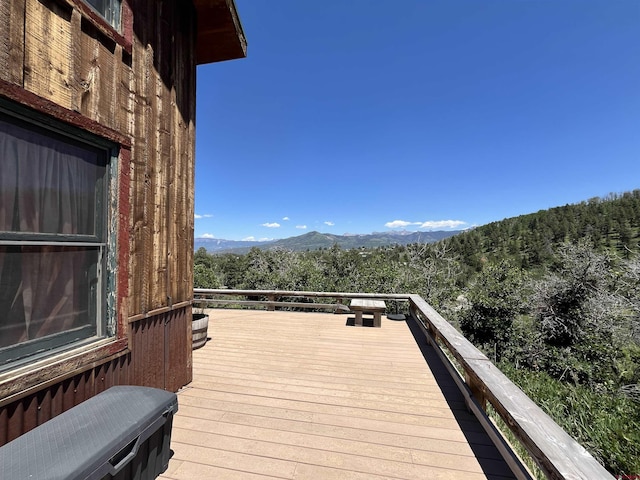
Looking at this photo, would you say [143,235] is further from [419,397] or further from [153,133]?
[419,397]

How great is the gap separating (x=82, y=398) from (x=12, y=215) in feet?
3.81

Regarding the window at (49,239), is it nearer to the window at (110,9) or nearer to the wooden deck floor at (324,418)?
the window at (110,9)

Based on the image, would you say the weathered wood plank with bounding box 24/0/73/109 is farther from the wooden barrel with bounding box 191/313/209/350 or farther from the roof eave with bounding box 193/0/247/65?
the wooden barrel with bounding box 191/313/209/350

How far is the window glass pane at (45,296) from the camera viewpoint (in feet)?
5.17

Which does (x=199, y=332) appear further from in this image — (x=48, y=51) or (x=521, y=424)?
(x=521, y=424)

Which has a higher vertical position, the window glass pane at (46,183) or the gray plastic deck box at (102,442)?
the window glass pane at (46,183)

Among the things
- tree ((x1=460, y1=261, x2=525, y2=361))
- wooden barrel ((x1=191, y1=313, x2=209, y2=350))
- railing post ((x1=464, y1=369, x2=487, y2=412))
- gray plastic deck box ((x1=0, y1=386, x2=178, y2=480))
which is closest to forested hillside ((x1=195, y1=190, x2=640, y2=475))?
tree ((x1=460, y1=261, x2=525, y2=361))

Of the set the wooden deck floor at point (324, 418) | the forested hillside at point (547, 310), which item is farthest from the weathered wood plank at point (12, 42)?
the forested hillside at point (547, 310)

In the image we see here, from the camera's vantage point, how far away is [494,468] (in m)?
2.05

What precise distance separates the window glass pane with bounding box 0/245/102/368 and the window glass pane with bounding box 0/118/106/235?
138mm

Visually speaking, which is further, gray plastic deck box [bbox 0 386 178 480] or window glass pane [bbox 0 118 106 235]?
window glass pane [bbox 0 118 106 235]

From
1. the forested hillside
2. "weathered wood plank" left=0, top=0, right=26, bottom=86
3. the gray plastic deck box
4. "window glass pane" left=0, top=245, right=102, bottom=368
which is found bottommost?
the forested hillside

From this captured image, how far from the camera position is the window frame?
1.58m

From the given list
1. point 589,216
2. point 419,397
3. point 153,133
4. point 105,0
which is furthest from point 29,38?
point 589,216
